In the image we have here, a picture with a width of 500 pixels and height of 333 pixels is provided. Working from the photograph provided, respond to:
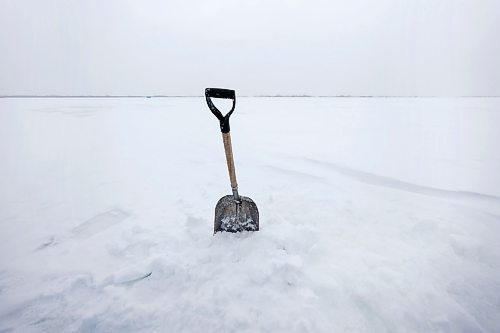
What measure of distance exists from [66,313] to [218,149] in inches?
218

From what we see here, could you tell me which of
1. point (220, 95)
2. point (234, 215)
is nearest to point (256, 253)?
point (234, 215)

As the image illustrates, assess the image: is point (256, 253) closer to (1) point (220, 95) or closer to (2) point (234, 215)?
(2) point (234, 215)

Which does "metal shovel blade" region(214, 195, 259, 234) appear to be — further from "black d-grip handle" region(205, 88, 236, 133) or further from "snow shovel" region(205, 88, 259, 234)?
"black d-grip handle" region(205, 88, 236, 133)

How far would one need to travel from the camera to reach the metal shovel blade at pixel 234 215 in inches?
92.0

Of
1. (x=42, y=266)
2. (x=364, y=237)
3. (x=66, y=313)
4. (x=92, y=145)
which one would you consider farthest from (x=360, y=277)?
(x=92, y=145)

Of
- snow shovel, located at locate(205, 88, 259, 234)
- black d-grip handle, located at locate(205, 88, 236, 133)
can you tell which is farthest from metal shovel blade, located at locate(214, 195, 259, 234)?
black d-grip handle, located at locate(205, 88, 236, 133)

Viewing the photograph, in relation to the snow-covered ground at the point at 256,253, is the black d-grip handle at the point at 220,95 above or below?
above

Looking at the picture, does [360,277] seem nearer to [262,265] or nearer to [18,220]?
[262,265]

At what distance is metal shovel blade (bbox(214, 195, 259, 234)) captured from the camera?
2336 millimetres

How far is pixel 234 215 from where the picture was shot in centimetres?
235

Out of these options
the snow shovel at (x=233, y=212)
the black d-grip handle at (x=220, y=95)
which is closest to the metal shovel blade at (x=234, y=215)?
the snow shovel at (x=233, y=212)

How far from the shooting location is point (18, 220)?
111 inches

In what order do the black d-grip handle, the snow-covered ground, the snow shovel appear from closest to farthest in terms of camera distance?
1. the snow-covered ground
2. the black d-grip handle
3. the snow shovel

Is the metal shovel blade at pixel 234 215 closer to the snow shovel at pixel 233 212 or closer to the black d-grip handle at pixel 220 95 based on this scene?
the snow shovel at pixel 233 212
